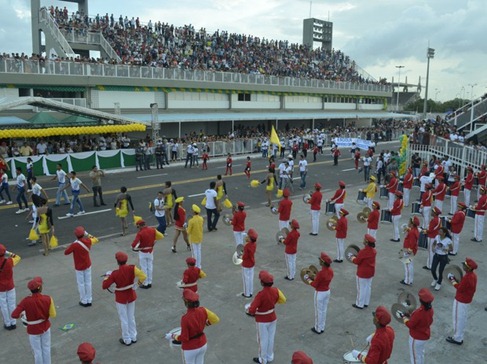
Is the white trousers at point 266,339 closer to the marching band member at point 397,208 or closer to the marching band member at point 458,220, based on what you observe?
the marching band member at point 458,220

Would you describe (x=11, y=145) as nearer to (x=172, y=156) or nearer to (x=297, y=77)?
(x=172, y=156)

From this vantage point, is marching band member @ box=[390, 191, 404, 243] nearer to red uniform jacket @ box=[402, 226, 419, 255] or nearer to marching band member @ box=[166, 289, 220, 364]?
red uniform jacket @ box=[402, 226, 419, 255]

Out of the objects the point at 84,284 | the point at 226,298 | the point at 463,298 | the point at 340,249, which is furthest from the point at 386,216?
the point at 84,284

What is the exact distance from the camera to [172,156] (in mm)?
30094

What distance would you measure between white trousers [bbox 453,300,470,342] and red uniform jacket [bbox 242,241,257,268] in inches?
157

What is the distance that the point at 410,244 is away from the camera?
1045 centimetres

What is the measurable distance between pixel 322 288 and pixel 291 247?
248cm

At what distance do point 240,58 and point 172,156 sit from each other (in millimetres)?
21970

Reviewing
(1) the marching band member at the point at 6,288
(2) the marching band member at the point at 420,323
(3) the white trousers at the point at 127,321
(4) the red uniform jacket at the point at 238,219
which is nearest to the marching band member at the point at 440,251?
(2) the marching band member at the point at 420,323

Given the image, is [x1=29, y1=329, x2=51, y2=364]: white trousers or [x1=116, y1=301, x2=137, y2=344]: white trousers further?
[x1=116, y1=301, x2=137, y2=344]: white trousers

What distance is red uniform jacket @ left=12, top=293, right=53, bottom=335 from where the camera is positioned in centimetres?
679

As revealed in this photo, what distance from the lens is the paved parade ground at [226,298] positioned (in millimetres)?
7934

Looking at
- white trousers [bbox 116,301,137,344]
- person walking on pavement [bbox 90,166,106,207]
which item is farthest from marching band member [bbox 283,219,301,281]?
person walking on pavement [bbox 90,166,106,207]

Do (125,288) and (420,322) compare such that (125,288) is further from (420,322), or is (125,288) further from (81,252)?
(420,322)
